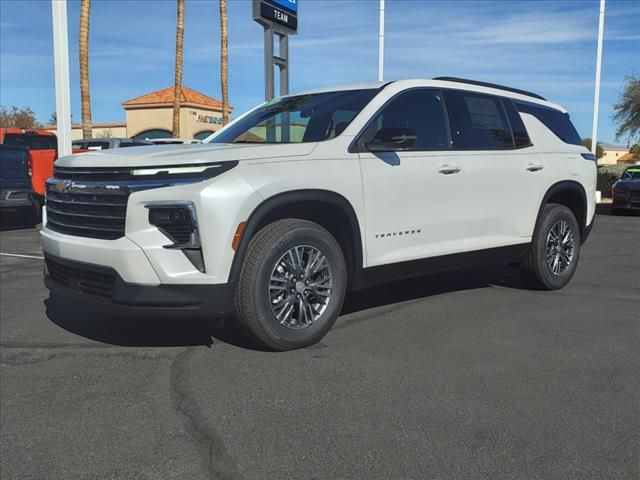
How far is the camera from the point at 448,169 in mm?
4992

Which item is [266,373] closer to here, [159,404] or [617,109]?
[159,404]

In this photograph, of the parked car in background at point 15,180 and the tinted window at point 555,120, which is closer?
the tinted window at point 555,120

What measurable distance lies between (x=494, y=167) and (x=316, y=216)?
1.91 meters

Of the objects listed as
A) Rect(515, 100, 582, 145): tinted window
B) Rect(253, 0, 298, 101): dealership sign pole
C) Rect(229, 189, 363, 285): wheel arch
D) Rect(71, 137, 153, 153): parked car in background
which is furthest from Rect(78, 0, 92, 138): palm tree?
Rect(229, 189, 363, 285): wheel arch

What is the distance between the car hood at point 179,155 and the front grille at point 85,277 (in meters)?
0.66

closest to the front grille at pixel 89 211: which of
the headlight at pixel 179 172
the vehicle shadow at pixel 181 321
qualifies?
the headlight at pixel 179 172

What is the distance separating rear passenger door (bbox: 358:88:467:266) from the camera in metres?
4.52

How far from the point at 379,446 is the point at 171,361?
176cm

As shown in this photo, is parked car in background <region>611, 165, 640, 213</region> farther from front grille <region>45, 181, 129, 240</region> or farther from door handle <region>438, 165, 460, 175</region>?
front grille <region>45, 181, 129, 240</region>

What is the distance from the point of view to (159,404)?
3422 mm

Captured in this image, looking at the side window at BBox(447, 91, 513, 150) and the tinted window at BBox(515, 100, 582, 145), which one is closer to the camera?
the side window at BBox(447, 91, 513, 150)

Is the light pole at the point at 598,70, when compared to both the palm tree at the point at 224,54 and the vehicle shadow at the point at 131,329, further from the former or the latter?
the vehicle shadow at the point at 131,329

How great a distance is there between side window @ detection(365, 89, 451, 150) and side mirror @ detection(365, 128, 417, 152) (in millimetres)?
268

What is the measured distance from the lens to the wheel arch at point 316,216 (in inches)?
151
